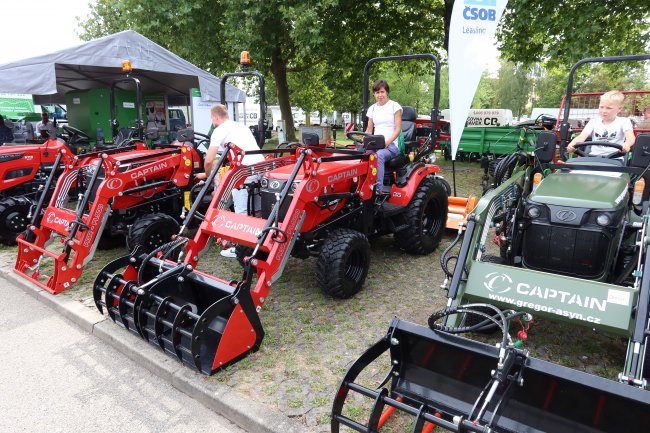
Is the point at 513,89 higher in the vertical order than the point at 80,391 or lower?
higher

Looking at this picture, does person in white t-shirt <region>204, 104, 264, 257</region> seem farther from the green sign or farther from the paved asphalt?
the green sign

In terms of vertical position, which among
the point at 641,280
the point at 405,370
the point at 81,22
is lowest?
the point at 405,370

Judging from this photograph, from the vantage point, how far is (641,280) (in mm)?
2547

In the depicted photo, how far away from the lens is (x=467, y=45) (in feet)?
18.6

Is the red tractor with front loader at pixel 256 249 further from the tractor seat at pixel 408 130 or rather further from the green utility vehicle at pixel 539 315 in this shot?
the green utility vehicle at pixel 539 315

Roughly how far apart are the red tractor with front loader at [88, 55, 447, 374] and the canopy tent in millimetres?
6429

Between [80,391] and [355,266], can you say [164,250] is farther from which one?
[355,266]

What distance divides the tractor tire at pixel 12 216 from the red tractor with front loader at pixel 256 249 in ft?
9.66

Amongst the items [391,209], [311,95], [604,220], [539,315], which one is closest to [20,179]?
[391,209]

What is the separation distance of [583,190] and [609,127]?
1.55 m

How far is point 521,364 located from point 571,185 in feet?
5.90

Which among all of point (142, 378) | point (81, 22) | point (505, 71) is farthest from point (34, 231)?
point (505, 71)

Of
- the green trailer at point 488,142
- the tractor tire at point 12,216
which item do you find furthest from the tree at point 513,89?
the tractor tire at point 12,216

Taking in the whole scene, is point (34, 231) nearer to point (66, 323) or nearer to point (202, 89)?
point (66, 323)
